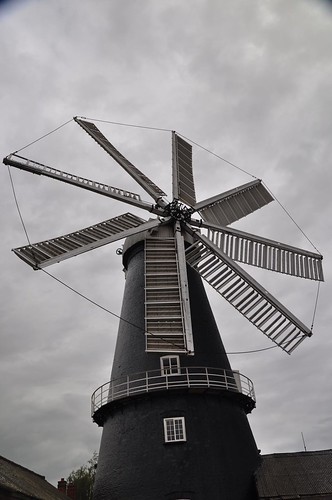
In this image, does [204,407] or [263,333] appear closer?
[204,407]

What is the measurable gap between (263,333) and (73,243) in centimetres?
791

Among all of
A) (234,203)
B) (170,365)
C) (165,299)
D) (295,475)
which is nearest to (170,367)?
(170,365)

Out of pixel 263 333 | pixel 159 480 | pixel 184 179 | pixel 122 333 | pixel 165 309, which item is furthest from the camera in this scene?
pixel 184 179

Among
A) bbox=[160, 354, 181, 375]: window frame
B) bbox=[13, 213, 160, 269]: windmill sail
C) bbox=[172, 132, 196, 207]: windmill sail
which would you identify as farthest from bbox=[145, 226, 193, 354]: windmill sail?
bbox=[172, 132, 196, 207]: windmill sail

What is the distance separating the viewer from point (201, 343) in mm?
17016

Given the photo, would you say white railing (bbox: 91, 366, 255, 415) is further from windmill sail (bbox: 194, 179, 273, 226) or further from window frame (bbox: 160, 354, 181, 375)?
windmill sail (bbox: 194, 179, 273, 226)

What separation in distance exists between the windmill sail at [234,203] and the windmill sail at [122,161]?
6.80ft

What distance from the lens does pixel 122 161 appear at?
21281mm

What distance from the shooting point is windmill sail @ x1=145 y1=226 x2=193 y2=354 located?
47.2ft

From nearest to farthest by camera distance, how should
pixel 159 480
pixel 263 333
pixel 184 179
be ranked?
1. pixel 159 480
2. pixel 263 333
3. pixel 184 179

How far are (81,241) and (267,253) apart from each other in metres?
8.06

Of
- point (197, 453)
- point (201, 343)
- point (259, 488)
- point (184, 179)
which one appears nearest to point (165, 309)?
point (201, 343)

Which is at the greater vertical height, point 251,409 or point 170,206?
point 170,206

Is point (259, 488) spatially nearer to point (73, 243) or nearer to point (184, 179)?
point (73, 243)
